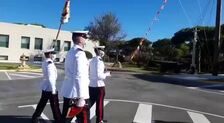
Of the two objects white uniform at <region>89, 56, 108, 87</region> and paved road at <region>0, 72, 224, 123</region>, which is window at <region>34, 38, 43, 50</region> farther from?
white uniform at <region>89, 56, 108, 87</region>

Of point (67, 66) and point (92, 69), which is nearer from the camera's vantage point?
point (67, 66)

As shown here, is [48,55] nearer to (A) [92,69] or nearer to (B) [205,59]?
(A) [92,69]

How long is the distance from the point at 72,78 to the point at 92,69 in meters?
2.59

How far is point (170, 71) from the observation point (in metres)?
38.6

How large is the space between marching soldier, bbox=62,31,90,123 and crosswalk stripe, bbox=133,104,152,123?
12.4ft

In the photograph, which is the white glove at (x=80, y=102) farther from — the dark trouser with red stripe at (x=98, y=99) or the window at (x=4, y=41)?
the window at (x=4, y=41)

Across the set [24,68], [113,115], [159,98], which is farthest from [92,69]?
[24,68]

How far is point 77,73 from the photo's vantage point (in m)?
6.81

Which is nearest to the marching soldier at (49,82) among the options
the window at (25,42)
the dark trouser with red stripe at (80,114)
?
the dark trouser with red stripe at (80,114)

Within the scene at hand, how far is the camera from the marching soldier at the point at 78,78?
6.82m

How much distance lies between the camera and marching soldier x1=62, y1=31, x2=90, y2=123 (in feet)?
22.4

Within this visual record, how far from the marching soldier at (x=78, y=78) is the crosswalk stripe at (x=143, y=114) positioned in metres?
3.79

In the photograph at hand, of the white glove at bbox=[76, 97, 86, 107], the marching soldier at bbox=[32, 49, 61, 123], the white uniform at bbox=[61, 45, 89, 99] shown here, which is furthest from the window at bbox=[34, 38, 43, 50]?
the white glove at bbox=[76, 97, 86, 107]

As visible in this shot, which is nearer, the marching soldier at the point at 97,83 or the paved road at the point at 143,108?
the marching soldier at the point at 97,83
